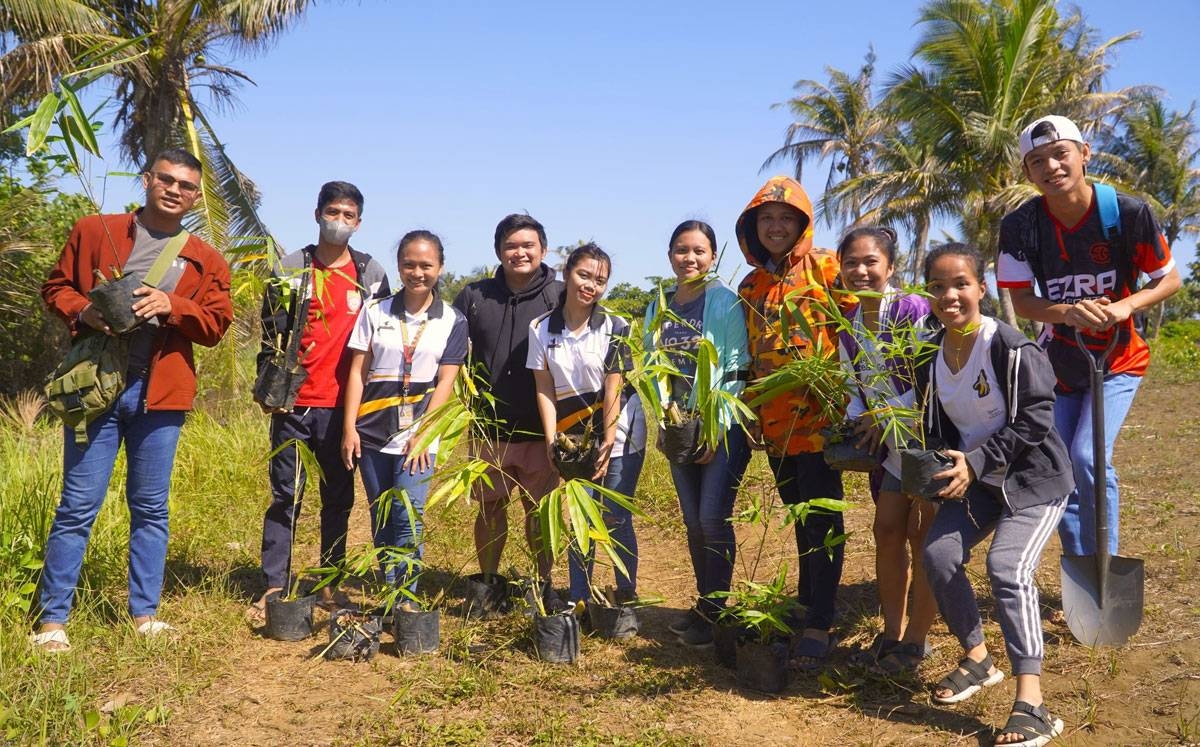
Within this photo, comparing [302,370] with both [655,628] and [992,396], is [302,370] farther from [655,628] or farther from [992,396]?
[992,396]

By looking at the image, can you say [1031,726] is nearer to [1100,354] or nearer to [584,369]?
[1100,354]

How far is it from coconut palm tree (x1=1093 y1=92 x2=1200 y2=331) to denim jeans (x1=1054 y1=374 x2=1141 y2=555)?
32318 mm

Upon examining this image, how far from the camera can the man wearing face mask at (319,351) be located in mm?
3887

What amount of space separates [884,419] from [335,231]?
2476 mm

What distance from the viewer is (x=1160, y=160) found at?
33.1 metres

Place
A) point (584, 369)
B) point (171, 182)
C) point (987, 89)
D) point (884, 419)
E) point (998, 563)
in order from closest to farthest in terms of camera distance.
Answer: point (998, 563) < point (884, 419) < point (171, 182) < point (584, 369) < point (987, 89)

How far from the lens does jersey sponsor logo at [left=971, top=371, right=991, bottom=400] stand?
2947mm

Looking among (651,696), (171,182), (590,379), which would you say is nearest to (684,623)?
(651,696)

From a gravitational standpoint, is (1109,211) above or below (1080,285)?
above

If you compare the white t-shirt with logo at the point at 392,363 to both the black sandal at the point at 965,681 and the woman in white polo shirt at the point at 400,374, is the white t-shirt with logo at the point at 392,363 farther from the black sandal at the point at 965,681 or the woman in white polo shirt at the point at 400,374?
the black sandal at the point at 965,681

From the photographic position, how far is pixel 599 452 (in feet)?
11.9

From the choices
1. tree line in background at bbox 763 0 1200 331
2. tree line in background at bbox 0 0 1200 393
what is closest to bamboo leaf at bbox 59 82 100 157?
tree line in background at bbox 0 0 1200 393

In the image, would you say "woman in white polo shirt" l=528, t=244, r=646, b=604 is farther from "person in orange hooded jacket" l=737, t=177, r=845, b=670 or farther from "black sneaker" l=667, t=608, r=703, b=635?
"person in orange hooded jacket" l=737, t=177, r=845, b=670

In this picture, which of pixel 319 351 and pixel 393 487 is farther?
pixel 319 351
